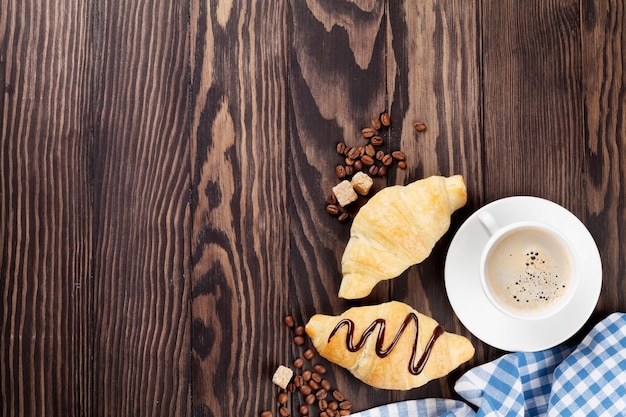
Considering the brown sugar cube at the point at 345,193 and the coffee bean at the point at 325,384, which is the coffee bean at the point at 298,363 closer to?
the coffee bean at the point at 325,384

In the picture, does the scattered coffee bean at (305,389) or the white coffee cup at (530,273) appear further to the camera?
the scattered coffee bean at (305,389)

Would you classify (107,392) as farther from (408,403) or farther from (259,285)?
(408,403)

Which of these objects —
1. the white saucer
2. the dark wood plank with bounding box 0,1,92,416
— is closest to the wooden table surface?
the dark wood plank with bounding box 0,1,92,416

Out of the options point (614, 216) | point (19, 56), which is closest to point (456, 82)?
point (614, 216)

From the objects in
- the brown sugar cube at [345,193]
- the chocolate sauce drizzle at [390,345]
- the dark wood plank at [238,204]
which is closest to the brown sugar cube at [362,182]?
the brown sugar cube at [345,193]

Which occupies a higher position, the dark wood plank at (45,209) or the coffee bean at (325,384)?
the dark wood plank at (45,209)

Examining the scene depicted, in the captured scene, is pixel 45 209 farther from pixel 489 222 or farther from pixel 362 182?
pixel 489 222

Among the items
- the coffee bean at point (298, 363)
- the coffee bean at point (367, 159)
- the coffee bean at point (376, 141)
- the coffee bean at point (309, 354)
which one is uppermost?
the coffee bean at point (376, 141)
